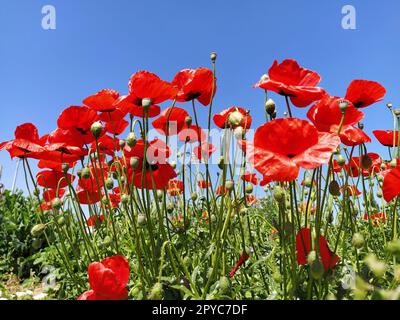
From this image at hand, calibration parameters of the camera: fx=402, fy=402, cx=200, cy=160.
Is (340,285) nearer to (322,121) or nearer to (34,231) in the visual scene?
(322,121)

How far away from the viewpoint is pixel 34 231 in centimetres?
142

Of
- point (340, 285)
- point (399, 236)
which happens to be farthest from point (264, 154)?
point (399, 236)

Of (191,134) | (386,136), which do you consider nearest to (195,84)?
(191,134)

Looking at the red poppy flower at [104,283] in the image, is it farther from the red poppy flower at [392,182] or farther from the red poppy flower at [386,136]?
the red poppy flower at [386,136]

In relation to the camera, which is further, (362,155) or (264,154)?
(362,155)

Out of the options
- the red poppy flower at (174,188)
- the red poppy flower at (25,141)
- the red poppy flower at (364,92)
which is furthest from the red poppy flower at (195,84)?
the red poppy flower at (174,188)

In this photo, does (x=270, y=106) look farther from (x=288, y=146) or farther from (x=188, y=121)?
(x=188, y=121)

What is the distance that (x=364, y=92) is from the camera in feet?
4.43

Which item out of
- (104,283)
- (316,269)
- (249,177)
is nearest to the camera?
(316,269)

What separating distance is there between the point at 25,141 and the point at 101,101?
382 millimetres

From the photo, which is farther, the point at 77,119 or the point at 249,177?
the point at 249,177

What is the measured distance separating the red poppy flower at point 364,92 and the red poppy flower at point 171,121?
24.9 inches

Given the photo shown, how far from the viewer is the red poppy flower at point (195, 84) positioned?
57.0 inches
